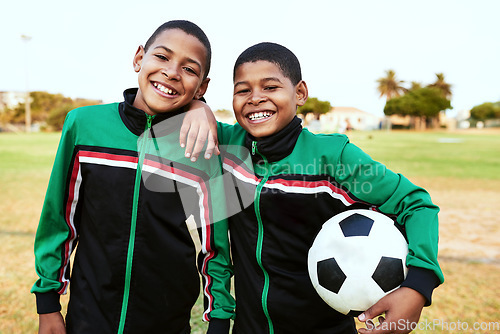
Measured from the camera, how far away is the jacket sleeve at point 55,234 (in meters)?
1.59

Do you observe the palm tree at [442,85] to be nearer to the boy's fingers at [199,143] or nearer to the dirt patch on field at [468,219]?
the dirt patch on field at [468,219]

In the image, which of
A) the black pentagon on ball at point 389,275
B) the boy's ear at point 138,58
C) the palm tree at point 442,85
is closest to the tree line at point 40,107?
the boy's ear at point 138,58

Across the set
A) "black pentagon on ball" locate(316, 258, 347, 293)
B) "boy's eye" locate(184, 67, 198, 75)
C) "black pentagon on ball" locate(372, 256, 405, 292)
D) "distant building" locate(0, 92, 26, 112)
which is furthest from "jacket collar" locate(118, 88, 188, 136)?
"distant building" locate(0, 92, 26, 112)

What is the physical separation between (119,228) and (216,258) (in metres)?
0.47

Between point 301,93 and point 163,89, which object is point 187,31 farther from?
point 301,93

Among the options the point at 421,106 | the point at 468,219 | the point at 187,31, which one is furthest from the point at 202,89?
the point at 421,106

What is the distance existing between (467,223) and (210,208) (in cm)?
496

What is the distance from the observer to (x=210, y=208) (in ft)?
5.71

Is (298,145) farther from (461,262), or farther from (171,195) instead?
(461,262)

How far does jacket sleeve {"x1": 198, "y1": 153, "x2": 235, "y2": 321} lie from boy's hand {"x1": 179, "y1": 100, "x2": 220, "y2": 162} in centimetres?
17

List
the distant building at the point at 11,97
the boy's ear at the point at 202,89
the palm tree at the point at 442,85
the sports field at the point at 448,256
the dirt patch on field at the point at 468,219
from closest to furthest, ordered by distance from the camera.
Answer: the boy's ear at the point at 202,89 < the sports field at the point at 448,256 < the dirt patch on field at the point at 468,219 < the distant building at the point at 11,97 < the palm tree at the point at 442,85

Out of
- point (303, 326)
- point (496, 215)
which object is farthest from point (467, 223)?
point (303, 326)

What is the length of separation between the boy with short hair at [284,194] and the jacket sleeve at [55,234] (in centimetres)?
74

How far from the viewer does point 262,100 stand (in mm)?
1718
